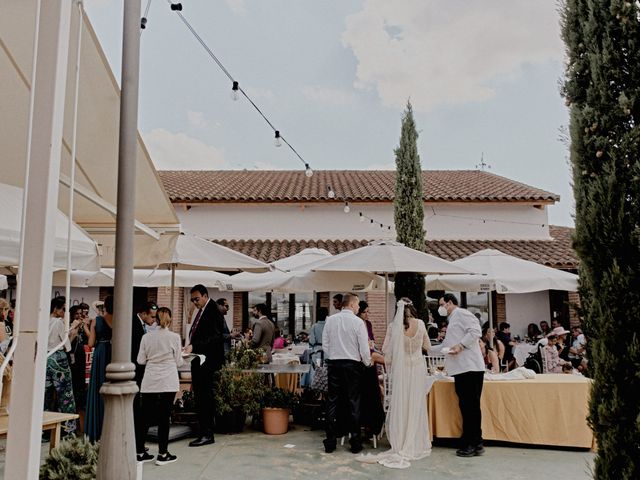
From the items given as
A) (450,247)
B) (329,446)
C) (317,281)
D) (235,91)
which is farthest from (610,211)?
(450,247)

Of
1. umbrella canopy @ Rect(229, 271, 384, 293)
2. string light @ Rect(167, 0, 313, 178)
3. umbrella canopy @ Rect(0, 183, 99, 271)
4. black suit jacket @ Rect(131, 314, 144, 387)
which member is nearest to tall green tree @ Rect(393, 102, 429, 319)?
umbrella canopy @ Rect(229, 271, 384, 293)

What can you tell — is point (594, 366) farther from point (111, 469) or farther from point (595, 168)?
point (111, 469)

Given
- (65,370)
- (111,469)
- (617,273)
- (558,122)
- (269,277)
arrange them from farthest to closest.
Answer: (269,277) → (65,370) → (558,122) → (111,469) → (617,273)

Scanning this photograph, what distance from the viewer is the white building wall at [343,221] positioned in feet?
62.4

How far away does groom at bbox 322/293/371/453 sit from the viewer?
23.8 feet

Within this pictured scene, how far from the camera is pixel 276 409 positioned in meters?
A: 8.11

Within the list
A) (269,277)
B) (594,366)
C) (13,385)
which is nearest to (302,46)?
(269,277)

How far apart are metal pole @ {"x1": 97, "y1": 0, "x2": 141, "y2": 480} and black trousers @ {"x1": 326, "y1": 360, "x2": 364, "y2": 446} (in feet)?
13.7

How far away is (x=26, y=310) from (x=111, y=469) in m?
1.65

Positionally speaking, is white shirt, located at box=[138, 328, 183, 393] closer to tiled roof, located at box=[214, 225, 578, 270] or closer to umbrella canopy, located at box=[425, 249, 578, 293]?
umbrella canopy, located at box=[425, 249, 578, 293]

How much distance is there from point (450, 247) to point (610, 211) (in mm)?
15222

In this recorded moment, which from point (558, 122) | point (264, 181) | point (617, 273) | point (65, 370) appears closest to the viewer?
point (617, 273)

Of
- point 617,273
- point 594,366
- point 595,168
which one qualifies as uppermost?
point 595,168

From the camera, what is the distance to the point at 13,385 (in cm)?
204
